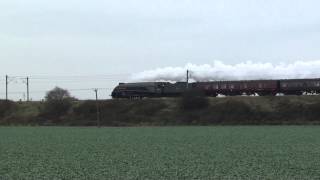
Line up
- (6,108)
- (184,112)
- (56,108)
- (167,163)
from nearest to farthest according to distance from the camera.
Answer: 1. (167,163)
2. (184,112)
3. (56,108)
4. (6,108)

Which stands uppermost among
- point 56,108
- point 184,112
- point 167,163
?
point 56,108

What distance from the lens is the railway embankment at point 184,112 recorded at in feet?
262

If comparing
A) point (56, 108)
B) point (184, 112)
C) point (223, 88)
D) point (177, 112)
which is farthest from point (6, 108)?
point (223, 88)

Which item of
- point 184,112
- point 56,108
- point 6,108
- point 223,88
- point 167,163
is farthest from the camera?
point 6,108

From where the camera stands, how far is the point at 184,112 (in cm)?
8581

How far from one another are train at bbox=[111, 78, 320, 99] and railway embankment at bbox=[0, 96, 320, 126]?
152 centimetres

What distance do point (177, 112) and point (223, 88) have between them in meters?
7.90

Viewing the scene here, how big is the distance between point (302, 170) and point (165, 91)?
71.0 meters

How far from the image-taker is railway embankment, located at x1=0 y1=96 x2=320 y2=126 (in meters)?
79.8

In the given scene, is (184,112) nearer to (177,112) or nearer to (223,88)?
(177,112)

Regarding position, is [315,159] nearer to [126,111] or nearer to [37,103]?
[126,111]

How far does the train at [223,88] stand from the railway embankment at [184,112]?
59.8 inches

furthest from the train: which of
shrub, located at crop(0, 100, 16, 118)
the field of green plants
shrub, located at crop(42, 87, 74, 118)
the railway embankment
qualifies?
the field of green plants

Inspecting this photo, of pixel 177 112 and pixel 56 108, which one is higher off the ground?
pixel 56 108
